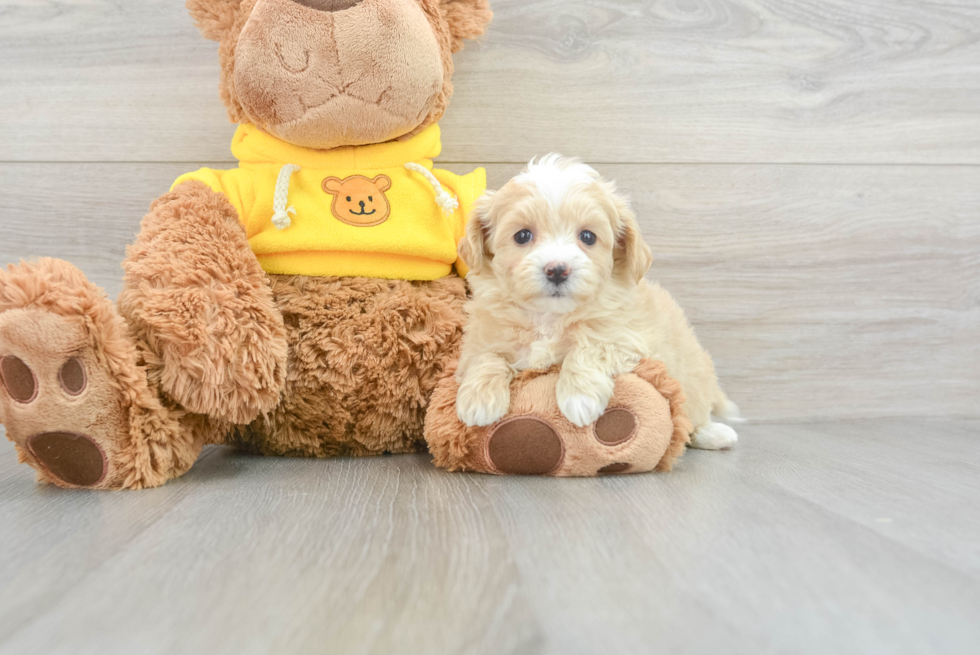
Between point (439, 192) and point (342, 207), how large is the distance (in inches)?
7.3

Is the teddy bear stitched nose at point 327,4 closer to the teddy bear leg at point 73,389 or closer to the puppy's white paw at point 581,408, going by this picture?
the teddy bear leg at point 73,389

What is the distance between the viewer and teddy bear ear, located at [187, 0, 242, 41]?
1277 millimetres

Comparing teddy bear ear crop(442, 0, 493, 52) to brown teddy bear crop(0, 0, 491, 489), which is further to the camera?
teddy bear ear crop(442, 0, 493, 52)

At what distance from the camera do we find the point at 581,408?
1.09 m

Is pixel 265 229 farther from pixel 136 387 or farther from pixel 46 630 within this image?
pixel 46 630

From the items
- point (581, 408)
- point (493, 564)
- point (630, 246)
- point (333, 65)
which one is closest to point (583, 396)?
point (581, 408)

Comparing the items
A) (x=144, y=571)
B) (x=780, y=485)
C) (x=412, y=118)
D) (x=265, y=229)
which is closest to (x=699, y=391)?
(x=780, y=485)

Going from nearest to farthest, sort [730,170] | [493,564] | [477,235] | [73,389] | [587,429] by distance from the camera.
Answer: [493,564] → [73,389] → [587,429] → [477,235] → [730,170]

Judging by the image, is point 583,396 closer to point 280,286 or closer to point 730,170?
point 280,286

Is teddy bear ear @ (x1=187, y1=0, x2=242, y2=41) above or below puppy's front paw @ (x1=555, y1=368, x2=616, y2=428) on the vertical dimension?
Result: above

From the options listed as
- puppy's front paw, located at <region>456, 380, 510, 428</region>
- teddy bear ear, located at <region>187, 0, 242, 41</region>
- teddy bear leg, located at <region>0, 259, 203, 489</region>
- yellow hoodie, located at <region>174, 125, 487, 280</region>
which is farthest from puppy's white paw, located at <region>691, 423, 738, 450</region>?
teddy bear ear, located at <region>187, 0, 242, 41</region>

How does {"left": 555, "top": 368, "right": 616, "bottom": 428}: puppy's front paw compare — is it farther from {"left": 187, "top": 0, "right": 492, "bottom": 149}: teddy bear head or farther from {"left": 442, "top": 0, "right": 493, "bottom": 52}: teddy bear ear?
{"left": 442, "top": 0, "right": 493, "bottom": 52}: teddy bear ear

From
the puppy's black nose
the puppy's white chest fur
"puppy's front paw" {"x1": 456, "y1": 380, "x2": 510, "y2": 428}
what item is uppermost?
the puppy's black nose

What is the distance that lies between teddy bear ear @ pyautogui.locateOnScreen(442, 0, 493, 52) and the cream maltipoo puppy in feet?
1.11
